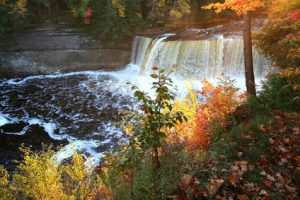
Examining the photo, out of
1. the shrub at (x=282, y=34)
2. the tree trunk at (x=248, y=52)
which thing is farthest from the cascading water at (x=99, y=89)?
the shrub at (x=282, y=34)

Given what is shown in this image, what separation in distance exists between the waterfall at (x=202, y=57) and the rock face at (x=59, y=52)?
6.80ft

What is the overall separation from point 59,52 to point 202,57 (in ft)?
29.7

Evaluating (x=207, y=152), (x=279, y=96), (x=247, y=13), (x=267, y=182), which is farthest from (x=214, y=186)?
(x=247, y=13)

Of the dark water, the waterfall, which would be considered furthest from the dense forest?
the waterfall

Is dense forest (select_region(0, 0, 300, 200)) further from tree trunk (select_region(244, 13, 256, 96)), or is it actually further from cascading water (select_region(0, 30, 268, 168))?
cascading water (select_region(0, 30, 268, 168))

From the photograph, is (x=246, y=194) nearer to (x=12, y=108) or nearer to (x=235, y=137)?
(x=235, y=137)

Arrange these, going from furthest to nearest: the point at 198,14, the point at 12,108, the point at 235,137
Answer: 1. the point at 198,14
2. the point at 12,108
3. the point at 235,137

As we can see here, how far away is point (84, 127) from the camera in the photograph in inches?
544

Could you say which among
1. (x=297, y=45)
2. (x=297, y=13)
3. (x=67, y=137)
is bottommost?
(x=67, y=137)

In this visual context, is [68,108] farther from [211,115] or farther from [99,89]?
[211,115]

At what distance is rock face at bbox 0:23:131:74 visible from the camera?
797 inches

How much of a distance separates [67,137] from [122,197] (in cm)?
828

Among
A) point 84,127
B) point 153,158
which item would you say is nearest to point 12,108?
point 84,127

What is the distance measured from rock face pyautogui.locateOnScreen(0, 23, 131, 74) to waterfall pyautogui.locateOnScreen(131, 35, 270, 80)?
2.07 metres
